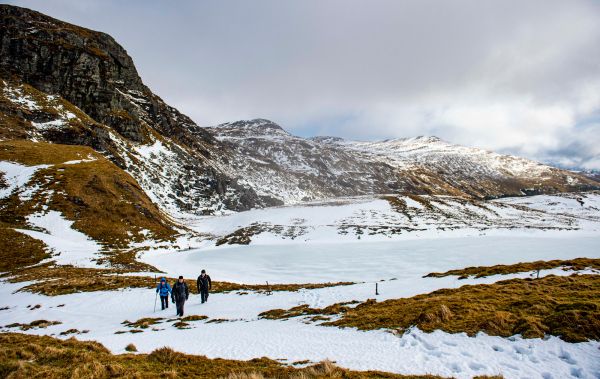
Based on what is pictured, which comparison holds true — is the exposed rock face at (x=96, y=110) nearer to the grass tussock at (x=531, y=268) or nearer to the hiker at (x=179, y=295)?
the hiker at (x=179, y=295)

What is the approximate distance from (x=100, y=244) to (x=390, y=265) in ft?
156

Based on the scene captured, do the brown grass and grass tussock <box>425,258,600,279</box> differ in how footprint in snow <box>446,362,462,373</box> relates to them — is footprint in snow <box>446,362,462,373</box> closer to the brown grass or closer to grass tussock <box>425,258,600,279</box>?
grass tussock <box>425,258,600,279</box>

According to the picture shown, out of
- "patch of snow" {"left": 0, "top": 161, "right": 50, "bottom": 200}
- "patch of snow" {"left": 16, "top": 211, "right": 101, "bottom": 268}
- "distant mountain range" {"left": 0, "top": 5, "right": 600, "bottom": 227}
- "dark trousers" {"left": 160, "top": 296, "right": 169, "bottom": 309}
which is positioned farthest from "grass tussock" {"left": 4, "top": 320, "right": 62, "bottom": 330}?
"distant mountain range" {"left": 0, "top": 5, "right": 600, "bottom": 227}

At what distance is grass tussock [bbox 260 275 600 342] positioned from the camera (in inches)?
454

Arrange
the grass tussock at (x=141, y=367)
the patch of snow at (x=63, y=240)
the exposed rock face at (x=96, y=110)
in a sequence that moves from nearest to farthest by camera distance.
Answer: the grass tussock at (x=141, y=367) → the patch of snow at (x=63, y=240) → the exposed rock face at (x=96, y=110)

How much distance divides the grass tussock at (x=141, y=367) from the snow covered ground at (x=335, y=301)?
4.51ft

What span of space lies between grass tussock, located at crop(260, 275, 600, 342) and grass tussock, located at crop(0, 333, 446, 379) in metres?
5.21

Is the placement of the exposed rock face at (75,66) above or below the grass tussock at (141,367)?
above

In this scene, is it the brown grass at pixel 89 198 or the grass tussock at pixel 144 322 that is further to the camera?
the brown grass at pixel 89 198

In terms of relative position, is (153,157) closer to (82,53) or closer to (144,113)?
(144,113)

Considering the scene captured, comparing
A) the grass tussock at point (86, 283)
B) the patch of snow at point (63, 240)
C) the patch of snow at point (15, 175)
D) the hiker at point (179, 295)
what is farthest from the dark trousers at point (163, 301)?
the patch of snow at point (15, 175)

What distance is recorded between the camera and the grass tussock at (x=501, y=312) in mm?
11523

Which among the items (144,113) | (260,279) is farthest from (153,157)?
(260,279)

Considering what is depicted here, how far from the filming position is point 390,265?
1770 inches
